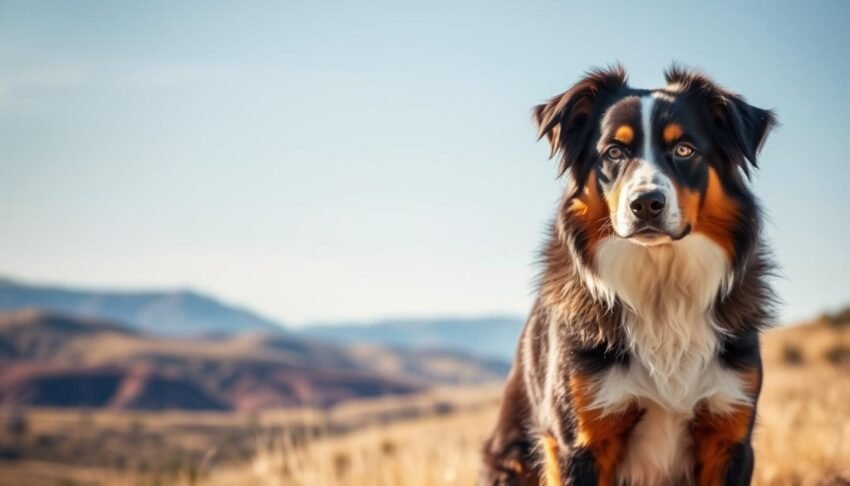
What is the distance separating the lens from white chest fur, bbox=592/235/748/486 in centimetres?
436

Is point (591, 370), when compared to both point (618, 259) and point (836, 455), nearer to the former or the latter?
point (618, 259)

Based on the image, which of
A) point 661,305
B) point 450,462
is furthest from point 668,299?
point 450,462

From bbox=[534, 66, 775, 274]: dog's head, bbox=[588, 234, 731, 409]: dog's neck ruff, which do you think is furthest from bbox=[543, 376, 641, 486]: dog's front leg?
bbox=[534, 66, 775, 274]: dog's head

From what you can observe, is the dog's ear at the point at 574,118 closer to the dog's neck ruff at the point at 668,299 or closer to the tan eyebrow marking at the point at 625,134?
the tan eyebrow marking at the point at 625,134

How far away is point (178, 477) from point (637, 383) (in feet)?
14.1

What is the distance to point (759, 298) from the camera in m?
4.60

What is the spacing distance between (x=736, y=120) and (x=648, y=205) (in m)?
0.74

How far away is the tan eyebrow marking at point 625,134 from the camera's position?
434cm

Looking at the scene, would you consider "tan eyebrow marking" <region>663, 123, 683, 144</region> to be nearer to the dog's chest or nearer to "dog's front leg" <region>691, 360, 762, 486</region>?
the dog's chest

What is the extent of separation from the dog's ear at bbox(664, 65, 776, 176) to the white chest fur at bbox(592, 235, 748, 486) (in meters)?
0.47

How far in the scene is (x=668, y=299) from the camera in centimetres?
454

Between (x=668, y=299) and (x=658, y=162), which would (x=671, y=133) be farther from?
(x=668, y=299)

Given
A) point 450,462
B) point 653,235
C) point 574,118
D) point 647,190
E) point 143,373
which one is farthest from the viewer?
point 143,373

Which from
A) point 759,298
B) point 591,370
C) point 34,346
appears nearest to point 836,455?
point 759,298
